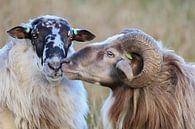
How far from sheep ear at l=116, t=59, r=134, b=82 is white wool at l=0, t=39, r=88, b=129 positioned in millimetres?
1293

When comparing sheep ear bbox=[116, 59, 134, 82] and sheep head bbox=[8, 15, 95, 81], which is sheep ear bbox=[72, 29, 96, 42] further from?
sheep ear bbox=[116, 59, 134, 82]

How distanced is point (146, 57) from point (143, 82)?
0.75 ft

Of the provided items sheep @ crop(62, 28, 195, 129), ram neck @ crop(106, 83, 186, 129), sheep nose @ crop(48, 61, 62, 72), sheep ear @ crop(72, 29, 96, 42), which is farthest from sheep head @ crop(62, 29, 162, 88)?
sheep ear @ crop(72, 29, 96, 42)

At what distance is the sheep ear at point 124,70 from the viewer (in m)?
7.88

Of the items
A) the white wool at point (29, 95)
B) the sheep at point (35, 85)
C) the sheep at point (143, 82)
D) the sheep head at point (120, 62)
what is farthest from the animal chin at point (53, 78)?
the sheep at point (143, 82)

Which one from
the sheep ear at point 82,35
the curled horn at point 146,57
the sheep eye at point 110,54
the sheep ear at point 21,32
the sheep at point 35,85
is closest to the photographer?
the curled horn at point 146,57

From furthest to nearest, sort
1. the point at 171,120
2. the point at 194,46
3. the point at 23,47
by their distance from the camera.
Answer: the point at 194,46 < the point at 23,47 < the point at 171,120

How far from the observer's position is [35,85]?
30.0 ft

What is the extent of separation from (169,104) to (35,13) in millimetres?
7049

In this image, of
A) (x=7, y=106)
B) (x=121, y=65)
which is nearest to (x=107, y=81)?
(x=121, y=65)

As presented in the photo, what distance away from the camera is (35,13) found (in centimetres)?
1465

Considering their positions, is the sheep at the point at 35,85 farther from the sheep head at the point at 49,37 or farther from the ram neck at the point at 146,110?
the ram neck at the point at 146,110

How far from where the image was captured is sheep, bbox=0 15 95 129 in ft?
29.8

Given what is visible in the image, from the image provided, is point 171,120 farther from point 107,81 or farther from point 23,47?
point 23,47
